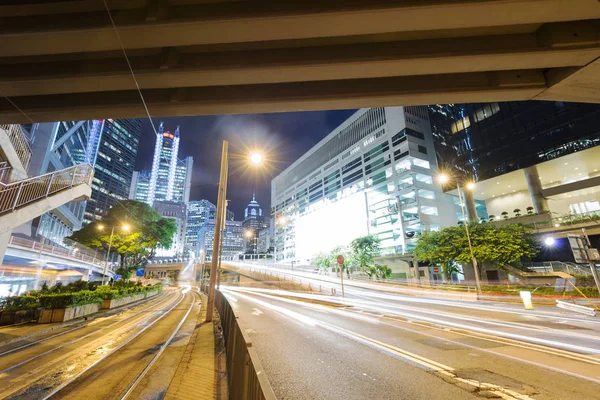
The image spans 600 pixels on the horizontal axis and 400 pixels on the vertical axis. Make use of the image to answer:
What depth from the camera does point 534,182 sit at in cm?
3794

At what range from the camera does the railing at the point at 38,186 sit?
1205 cm

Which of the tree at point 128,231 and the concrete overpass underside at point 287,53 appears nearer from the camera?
the concrete overpass underside at point 287,53

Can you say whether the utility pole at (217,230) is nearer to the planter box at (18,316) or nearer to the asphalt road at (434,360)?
the asphalt road at (434,360)

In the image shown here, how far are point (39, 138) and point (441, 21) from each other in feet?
173

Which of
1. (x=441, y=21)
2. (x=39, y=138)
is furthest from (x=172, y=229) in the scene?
(x=441, y=21)

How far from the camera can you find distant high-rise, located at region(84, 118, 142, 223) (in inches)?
4894

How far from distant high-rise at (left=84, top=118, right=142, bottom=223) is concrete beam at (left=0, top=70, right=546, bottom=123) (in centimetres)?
12884

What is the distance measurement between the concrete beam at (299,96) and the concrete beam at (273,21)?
1614mm

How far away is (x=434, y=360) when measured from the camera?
6.20 meters

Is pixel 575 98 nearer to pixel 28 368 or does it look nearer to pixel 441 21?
pixel 441 21

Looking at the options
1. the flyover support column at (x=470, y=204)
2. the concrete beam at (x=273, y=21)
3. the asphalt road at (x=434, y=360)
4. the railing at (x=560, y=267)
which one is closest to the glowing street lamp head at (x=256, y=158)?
the asphalt road at (x=434, y=360)

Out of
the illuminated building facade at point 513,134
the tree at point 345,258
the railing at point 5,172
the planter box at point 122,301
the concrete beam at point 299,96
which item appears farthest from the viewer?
the tree at point 345,258

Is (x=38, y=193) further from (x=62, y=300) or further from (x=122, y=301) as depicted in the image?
(x=122, y=301)

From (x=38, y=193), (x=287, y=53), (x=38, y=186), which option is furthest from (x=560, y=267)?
(x=38, y=186)
